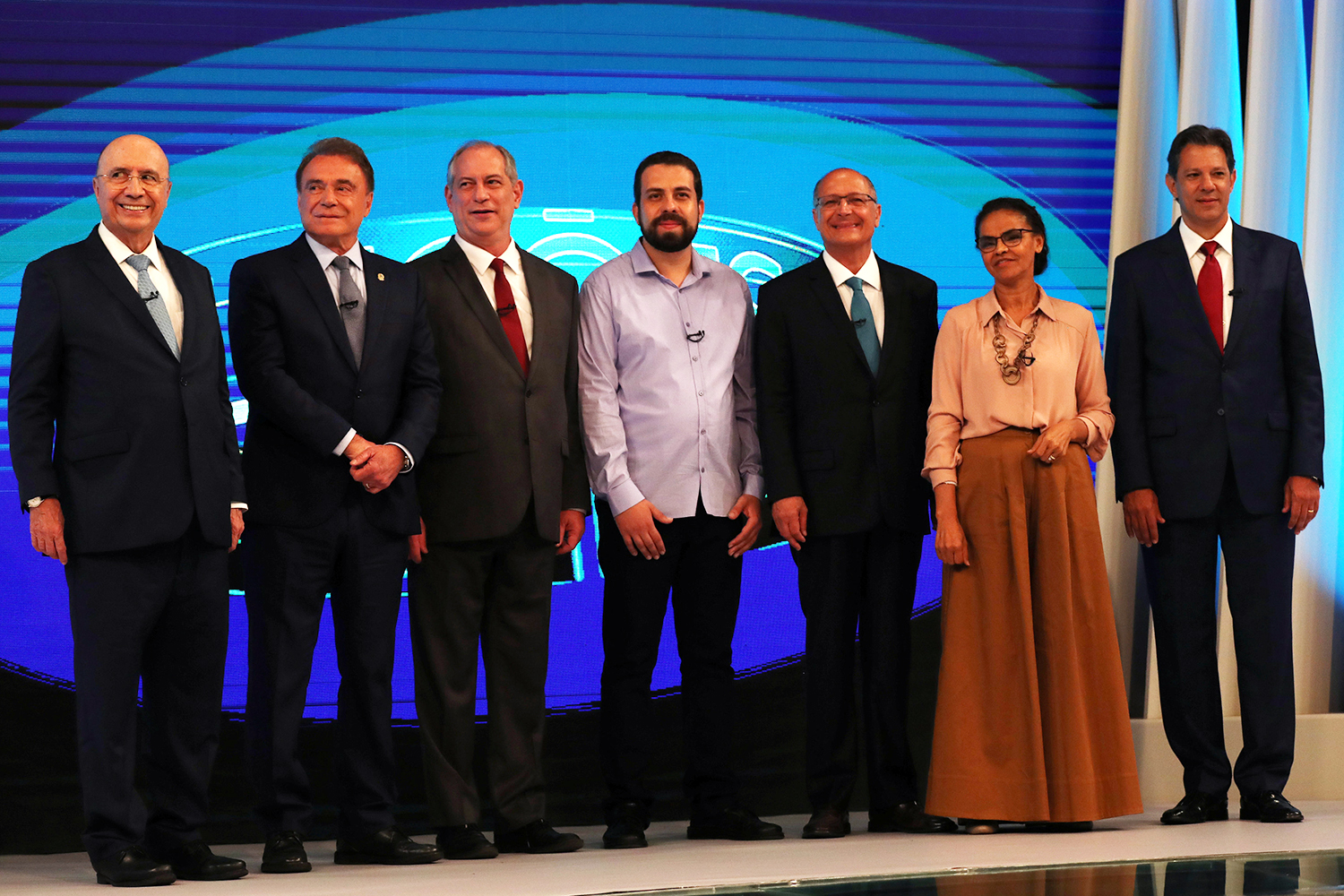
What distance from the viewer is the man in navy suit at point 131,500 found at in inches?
119

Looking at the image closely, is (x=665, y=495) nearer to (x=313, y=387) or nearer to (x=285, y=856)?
(x=313, y=387)

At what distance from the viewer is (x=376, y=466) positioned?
10.5 feet

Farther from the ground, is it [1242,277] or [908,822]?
[1242,277]

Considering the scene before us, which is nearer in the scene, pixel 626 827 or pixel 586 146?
pixel 626 827

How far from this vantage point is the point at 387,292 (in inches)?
132

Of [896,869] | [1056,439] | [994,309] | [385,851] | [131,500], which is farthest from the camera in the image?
[994,309]

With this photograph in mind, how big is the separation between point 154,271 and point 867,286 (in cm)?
186

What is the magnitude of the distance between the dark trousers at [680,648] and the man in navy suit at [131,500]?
98 centimetres

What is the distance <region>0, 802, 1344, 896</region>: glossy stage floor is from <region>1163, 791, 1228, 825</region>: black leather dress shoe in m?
0.05

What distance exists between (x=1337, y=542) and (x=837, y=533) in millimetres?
1964

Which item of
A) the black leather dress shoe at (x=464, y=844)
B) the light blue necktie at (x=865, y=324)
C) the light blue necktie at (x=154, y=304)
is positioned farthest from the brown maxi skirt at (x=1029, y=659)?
the light blue necktie at (x=154, y=304)

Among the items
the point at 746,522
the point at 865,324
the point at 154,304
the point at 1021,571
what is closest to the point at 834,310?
the point at 865,324

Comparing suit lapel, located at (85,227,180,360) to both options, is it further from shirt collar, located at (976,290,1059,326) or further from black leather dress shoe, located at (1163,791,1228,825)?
black leather dress shoe, located at (1163,791,1228,825)

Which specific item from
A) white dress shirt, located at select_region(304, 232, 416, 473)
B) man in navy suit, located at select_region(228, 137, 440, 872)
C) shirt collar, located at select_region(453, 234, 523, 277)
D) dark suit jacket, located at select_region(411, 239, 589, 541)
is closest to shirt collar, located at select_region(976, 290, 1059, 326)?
dark suit jacket, located at select_region(411, 239, 589, 541)
